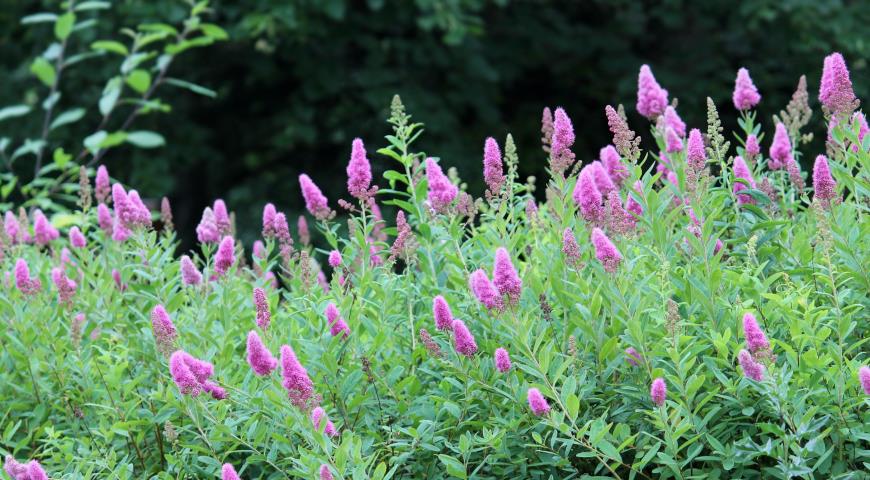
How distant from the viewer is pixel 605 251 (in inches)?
106

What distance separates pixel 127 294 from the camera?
3.92 m

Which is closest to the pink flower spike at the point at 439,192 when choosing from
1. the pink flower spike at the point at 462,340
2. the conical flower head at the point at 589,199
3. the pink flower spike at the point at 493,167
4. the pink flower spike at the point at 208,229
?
the pink flower spike at the point at 493,167

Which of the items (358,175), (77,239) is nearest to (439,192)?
(358,175)

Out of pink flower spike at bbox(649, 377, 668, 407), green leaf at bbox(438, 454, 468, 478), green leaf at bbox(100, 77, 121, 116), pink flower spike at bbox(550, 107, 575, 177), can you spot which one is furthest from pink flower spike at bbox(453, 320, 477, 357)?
green leaf at bbox(100, 77, 121, 116)

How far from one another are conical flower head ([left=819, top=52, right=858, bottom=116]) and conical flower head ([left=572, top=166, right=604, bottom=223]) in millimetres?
814

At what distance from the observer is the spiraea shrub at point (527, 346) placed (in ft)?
8.77

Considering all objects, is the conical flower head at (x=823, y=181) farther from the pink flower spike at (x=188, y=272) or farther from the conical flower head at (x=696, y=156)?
the pink flower spike at (x=188, y=272)

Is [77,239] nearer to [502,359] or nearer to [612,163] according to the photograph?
[612,163]

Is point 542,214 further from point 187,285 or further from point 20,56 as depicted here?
point 20,56

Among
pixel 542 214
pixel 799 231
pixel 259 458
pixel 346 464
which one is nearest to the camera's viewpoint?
pixel 346 464

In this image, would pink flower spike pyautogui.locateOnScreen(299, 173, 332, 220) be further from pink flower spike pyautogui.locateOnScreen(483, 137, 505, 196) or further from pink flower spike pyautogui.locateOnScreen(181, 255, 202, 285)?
pink flower spike pyautogui.locateOnScreen(483, 137, 505, 196)

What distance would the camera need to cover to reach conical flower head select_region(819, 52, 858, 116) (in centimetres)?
324

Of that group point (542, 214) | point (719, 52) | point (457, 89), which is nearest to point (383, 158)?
point (457, 89)

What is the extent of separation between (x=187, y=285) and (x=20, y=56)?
9786mm
